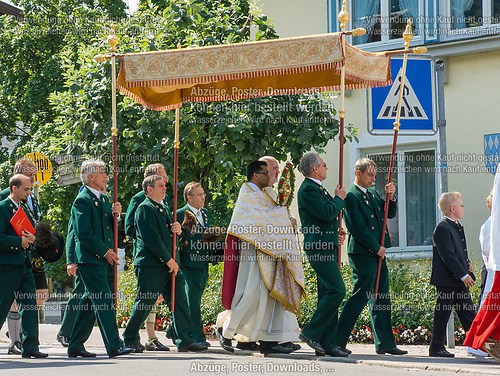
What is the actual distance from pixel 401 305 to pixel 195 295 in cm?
299

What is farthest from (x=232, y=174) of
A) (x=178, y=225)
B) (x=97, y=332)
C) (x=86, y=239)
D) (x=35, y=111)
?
(x=35, y=111)

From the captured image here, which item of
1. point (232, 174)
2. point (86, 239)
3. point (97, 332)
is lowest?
point (97, 332)

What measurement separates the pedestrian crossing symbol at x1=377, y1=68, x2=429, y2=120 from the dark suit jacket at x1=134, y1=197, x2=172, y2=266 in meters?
2.71

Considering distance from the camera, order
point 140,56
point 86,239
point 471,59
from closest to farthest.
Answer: point 86,239 → point 140,56 → point 471,59

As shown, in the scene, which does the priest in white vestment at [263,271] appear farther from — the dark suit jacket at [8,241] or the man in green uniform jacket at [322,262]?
the dark suit jacket at [8,241]

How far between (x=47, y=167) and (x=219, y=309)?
5.01m

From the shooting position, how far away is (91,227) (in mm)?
12750

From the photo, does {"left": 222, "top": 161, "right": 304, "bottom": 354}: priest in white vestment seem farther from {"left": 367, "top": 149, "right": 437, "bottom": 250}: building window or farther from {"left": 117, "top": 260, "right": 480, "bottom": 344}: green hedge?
{"left": 367, "top": 149, "right": 437, "bottom": 250}: building window

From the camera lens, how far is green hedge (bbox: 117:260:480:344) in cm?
1563

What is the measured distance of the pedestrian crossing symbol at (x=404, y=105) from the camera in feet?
45.5

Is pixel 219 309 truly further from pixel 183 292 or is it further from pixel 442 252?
pixel 442 252

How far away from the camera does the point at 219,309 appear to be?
17672 millimetres

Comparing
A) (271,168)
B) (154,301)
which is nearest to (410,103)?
(271,168)

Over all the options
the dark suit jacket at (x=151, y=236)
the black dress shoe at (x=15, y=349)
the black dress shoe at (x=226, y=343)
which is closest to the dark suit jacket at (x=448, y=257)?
the black dress shoe at (x=226, y=343)
